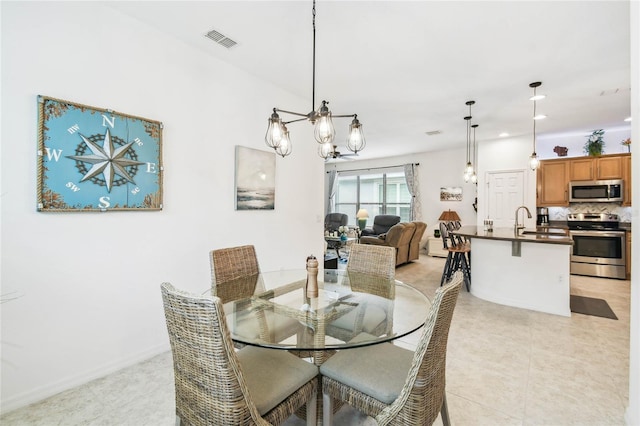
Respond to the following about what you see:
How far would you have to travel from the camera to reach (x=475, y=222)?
7262 mm

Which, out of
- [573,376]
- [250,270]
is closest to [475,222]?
[573,376]

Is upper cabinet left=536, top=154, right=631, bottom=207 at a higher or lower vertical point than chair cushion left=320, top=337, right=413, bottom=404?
higher

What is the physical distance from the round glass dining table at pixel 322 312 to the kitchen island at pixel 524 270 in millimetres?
2482

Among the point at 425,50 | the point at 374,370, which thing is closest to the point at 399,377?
the point at 374,370

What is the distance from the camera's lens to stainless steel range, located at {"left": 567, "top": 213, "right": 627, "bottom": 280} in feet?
16.8

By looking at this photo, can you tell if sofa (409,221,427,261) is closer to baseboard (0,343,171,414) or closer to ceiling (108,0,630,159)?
ceiling (108,0,630,159)

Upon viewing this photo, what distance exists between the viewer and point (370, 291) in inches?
84.8

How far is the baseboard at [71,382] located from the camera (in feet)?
6.05

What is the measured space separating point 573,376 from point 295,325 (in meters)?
2.30

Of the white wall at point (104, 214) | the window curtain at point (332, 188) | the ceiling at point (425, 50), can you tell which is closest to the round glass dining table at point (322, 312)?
the white wall at point (104, 214)

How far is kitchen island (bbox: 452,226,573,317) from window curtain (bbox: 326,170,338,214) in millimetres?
6091

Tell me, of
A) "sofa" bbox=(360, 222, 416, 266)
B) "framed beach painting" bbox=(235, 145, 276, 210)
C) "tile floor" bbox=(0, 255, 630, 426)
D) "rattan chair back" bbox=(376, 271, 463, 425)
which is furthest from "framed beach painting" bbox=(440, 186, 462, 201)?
"rattan chair back" bbox=(376, 271, 463, 425)

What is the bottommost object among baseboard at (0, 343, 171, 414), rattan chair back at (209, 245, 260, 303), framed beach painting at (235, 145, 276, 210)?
baseboard at (0, 343, 171, 414)

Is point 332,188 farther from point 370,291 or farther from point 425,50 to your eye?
point 370,291
